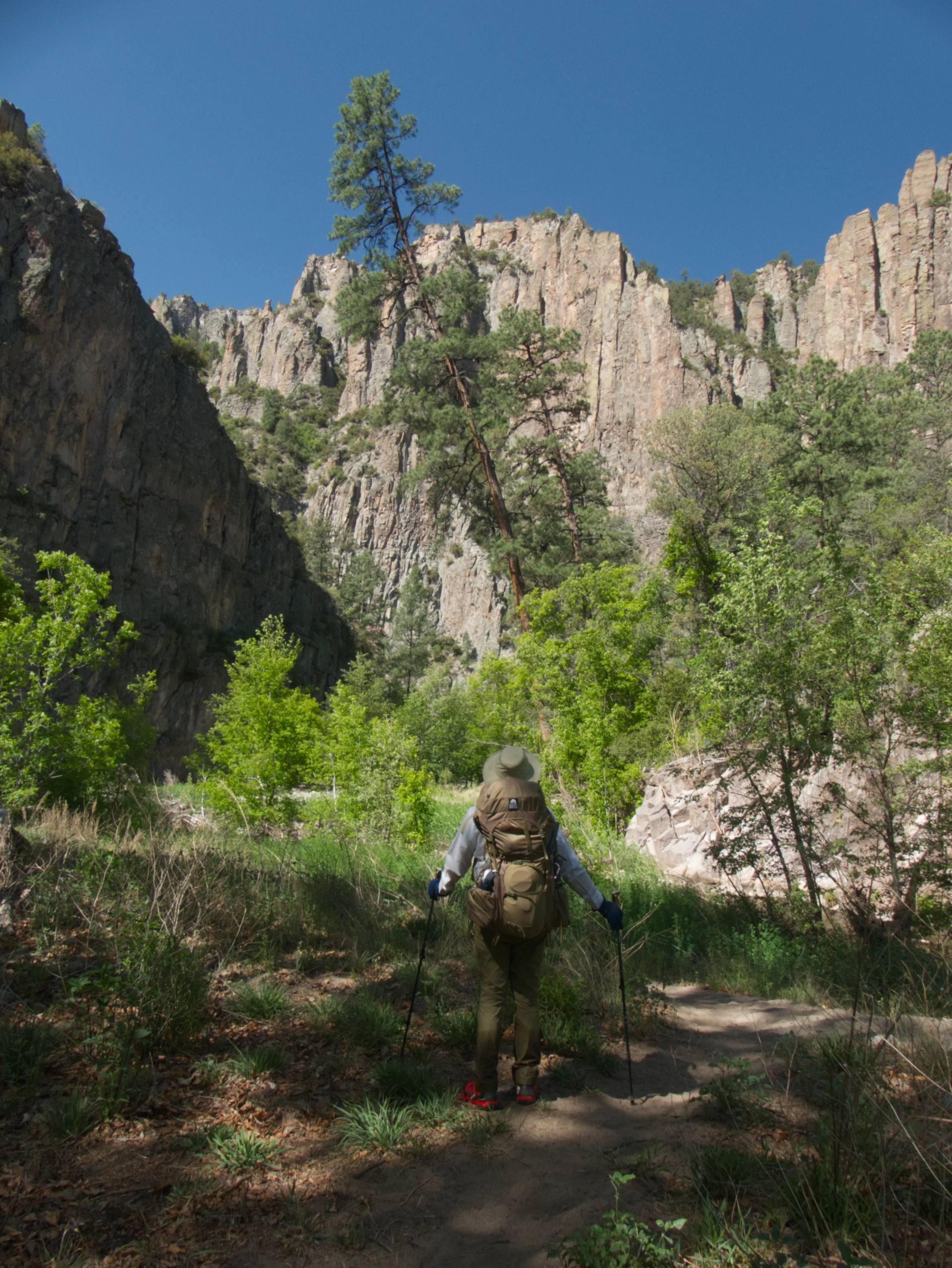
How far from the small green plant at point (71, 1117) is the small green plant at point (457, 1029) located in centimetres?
185

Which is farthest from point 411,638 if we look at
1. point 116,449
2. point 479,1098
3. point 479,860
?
point 479,1098

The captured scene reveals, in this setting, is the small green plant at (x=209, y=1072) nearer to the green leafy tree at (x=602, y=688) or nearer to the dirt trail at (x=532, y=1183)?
the dirt trail at (x=532, y=1183)

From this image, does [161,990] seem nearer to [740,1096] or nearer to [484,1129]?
[484,1129]

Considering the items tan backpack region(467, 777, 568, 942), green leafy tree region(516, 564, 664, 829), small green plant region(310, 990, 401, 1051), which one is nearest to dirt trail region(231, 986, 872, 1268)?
small green plant region(310, 990, 401, 1051)

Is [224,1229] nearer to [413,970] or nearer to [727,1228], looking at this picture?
[727,1228]

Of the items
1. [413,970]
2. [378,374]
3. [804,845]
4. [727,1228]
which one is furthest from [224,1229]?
[378,374]

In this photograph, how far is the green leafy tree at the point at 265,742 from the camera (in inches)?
510

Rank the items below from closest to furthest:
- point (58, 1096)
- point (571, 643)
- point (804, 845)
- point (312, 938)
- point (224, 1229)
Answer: point (224, 1229), point (58, 1096), point (312, 938), point (804, 845), point (571, 643)

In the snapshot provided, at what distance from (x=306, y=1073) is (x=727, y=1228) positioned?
2.24 meters

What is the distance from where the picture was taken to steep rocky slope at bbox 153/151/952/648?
2913 inches

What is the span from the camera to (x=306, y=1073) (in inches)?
145

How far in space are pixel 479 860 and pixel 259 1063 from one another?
1.54 metres

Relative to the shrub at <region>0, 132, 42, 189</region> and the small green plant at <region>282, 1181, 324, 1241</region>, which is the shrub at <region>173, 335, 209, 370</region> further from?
the small green plant at <region>282, 1181, 324, 1241</region>

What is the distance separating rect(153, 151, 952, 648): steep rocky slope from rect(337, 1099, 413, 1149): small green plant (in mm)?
60457
